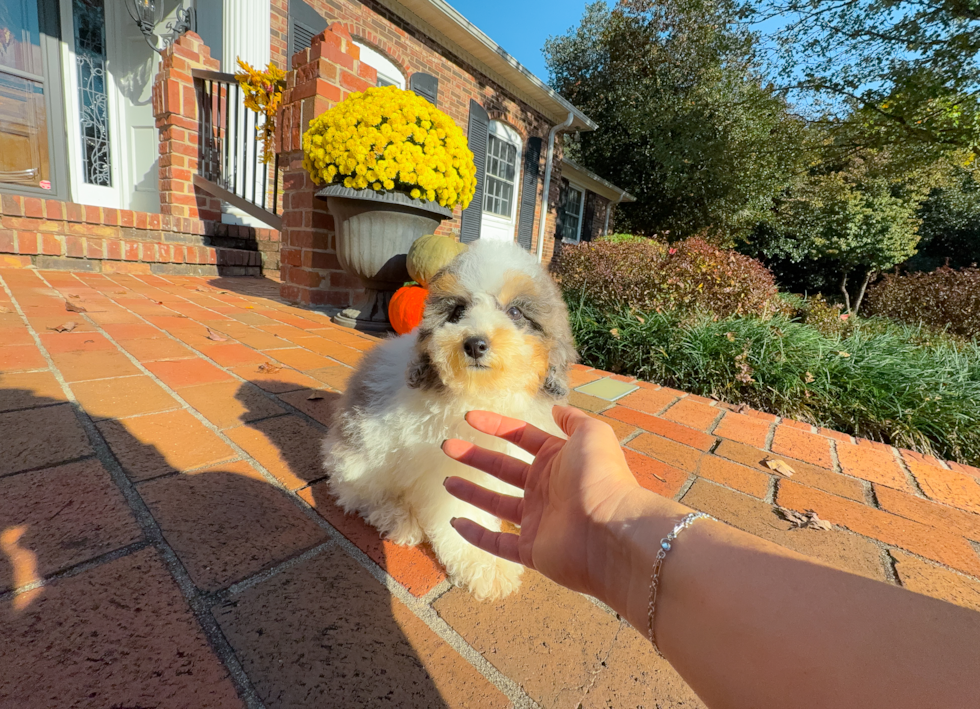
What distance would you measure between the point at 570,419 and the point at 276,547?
3.64 ft

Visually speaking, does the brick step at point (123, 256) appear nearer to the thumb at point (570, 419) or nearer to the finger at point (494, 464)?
the finger at point (494, 464)

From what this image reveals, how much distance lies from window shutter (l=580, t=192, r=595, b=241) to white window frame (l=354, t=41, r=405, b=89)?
1222 cm

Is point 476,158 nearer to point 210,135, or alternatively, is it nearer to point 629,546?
point 210,135

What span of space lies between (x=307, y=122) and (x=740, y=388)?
5.71 meters

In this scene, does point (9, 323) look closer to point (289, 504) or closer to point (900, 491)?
A: point (289, 504)

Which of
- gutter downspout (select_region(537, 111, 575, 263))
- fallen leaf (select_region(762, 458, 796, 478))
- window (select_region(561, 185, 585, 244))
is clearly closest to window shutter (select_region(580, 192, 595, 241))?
window (select_region(561, 185, 585, 244))

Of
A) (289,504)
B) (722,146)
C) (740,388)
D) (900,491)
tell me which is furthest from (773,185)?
(289,504)

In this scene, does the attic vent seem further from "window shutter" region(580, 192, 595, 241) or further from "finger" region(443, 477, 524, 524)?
"window shutter" region(580, 192, 595, 241)

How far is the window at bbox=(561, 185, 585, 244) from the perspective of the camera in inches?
766

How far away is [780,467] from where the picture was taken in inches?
103

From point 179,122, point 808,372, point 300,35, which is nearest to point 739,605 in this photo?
point 808,372

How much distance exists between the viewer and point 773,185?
1611cm

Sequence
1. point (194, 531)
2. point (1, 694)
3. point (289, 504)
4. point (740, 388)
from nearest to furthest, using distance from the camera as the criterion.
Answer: point (1, 694), point (194, 531), point (289, 504), point (740, 388)

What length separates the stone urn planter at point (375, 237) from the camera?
498cm
